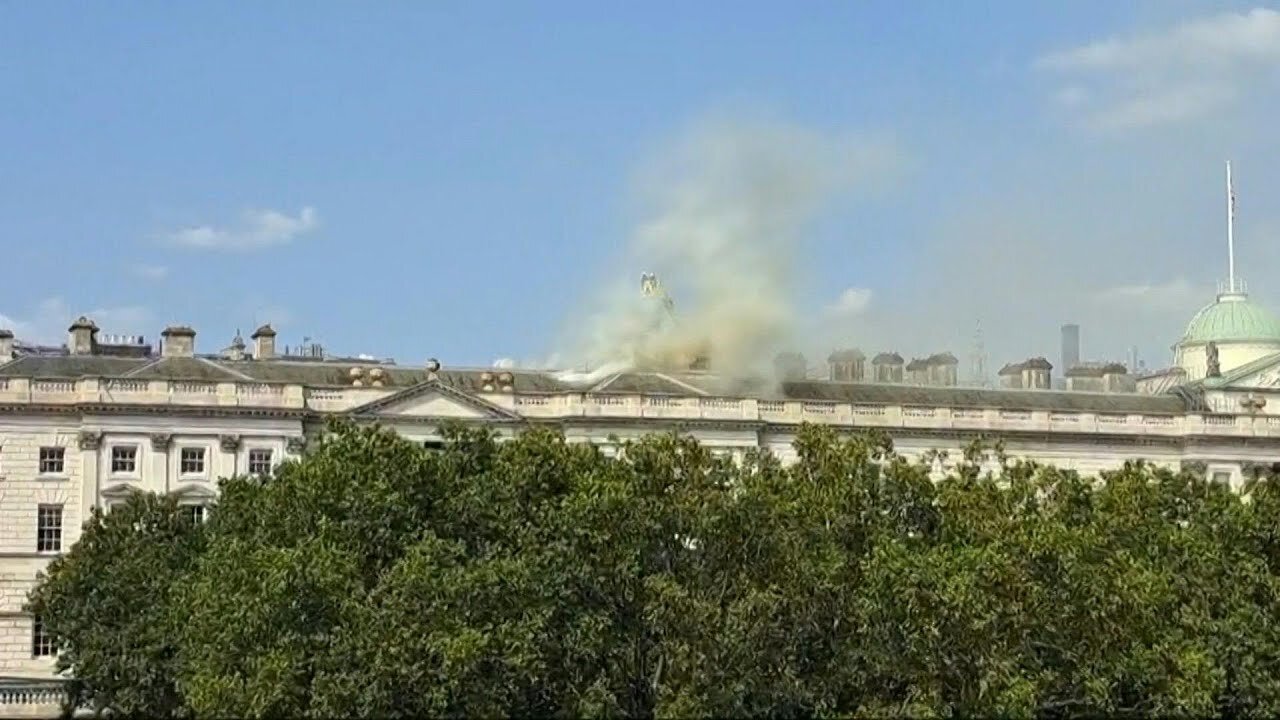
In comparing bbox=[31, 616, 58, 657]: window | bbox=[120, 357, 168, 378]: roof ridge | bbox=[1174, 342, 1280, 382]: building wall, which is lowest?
bbox=[31, 616, 58, 657]: window

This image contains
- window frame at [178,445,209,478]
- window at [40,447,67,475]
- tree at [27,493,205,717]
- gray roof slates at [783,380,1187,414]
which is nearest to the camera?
tree at [27,493,205,717]

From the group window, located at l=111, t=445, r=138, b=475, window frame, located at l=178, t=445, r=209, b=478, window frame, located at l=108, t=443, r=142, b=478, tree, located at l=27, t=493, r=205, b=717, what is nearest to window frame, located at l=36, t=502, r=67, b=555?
window frame, located at l=108, t=443, r=142, b=478

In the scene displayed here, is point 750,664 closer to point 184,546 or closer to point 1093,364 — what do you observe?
point 184,546

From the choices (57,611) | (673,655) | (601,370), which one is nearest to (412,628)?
(673,655)

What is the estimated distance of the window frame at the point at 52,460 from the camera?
296 feet

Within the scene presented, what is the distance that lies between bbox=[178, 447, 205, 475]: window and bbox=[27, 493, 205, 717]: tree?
1372cm

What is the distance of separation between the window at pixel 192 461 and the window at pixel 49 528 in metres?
5.28

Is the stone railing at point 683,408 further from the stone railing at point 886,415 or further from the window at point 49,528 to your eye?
the window at point 49,528

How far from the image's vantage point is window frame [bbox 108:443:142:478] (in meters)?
90.8

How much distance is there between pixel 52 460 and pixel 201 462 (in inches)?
239

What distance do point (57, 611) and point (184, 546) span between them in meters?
6.01

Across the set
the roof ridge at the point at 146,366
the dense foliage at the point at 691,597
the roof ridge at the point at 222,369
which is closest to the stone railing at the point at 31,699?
the dense foliage at the point at 691,597

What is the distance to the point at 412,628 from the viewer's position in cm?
5322

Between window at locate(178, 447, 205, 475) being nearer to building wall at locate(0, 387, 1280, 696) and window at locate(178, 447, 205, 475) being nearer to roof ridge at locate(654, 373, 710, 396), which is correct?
building wall at locate(0, 387, 1280, 696)
